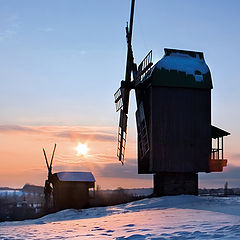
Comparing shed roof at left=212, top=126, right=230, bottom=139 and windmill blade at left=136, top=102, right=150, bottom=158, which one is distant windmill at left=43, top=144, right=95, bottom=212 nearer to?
windmill blade at left=136, top=102, right=150, bottom=158

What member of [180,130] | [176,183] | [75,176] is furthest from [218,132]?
[75,176]

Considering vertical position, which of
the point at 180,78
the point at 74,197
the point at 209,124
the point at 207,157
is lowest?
the point at 74,197

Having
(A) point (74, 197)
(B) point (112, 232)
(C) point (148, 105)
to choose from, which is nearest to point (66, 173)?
(A) point (74, 197)

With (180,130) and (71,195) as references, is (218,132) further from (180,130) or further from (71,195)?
(71,195)

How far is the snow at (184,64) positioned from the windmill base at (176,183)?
6247 mm

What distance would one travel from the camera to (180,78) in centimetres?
2406

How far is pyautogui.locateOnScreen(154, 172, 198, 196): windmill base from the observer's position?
23.7m

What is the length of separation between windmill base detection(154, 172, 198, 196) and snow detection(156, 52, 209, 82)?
6.25m

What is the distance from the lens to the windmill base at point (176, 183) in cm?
2369

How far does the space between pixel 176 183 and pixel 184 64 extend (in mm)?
7660

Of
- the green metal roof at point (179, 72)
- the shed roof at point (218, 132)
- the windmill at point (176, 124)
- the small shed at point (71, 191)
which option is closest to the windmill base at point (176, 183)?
the windmill at point (176, 124)

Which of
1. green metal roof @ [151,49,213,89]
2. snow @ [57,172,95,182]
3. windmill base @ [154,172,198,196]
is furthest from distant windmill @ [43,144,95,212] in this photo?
green metal roof @ [151,49,213,89]

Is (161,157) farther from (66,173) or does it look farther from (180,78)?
(66,173)

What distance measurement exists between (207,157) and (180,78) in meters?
5.29
